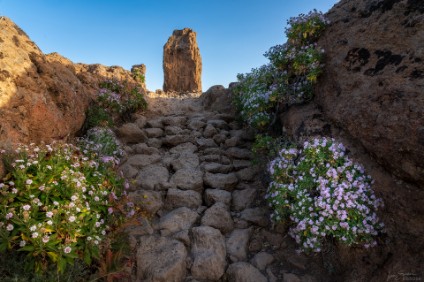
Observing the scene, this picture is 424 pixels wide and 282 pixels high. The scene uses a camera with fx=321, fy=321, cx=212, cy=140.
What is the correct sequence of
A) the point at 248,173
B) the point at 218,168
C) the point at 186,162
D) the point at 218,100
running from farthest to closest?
1. the point at 218,100
2. the point at 186,162
3. the point at 218,168
4. the point at 248,173

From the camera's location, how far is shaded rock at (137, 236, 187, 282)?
15.6ft

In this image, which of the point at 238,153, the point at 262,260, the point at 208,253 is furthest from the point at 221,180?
the point at 262,260

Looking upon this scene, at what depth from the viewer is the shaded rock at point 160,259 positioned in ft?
15.6

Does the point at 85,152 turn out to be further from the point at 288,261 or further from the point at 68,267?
the point at 288,261

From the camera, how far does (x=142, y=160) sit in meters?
7.74

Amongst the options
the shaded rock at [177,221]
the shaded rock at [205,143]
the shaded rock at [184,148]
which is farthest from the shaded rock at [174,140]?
the shaded rock at [177,221]

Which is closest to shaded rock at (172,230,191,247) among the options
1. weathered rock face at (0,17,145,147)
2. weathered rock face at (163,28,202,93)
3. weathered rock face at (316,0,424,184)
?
weathered rock face at (0,17,145,147)

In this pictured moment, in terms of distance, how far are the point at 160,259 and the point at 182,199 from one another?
154 cm

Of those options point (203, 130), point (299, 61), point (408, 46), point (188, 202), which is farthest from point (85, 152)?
point (408, 46)

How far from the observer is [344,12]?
7.29 meters

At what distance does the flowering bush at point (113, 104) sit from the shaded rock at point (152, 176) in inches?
76.2

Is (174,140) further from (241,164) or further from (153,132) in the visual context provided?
(241,164)

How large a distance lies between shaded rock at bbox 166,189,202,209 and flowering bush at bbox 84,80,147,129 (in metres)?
3.05

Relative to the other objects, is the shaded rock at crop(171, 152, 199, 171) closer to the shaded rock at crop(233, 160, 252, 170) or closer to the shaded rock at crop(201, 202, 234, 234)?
the shaded rock at crop(233, 160, 252, 170)
